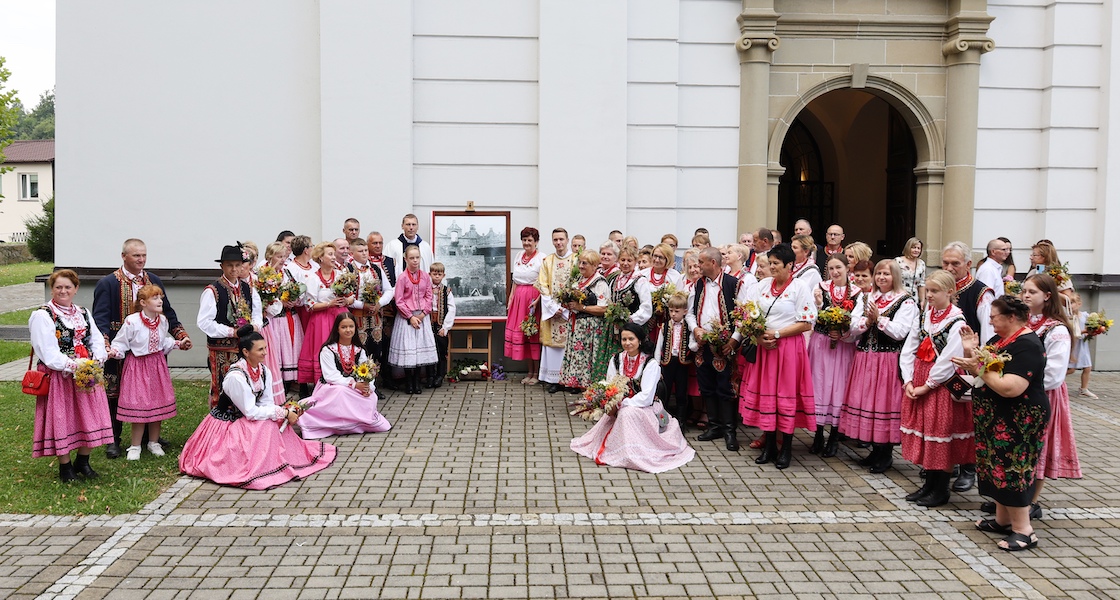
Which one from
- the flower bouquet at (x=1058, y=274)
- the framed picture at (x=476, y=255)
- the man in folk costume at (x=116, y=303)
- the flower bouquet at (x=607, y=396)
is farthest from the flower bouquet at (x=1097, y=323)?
the man in folk costume at (x=116, y=303)

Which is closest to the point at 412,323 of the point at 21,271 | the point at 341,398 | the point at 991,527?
the point at 341,398

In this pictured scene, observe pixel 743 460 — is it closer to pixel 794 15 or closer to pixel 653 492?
pixel 653 492

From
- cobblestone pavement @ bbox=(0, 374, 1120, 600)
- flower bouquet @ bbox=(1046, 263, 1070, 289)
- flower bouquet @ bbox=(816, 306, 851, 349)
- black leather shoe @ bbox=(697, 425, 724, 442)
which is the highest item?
flower bouquet @ bbox=(1046, 263, 1070, 289)

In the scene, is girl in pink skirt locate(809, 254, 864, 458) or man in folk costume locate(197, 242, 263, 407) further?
man in folk costume locate(197, 242, 263, 407)

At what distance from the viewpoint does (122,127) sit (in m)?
11.7

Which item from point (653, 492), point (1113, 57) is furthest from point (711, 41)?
point (653, 492)

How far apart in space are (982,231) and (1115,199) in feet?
6.07

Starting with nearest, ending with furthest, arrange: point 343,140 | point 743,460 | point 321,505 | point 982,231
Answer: point 321,505 → point 743,460 → point 343,140 → point 982,231

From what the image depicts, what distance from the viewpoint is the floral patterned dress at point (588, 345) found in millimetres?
9680

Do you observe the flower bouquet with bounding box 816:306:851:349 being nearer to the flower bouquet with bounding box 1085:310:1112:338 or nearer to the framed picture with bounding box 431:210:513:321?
the flower bouquet with bounding box 1085:310:1112:338

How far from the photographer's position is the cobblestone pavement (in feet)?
16.3

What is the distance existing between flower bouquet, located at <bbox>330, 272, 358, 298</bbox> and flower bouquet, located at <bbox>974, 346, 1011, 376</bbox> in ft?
21.3

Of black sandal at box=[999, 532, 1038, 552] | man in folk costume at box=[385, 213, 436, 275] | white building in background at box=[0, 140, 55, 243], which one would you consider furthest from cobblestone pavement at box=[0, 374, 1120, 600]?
white building in background at box=[0, 140, 55, 243]

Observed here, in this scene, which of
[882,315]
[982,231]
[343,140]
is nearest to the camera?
[882,315]
